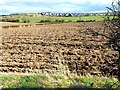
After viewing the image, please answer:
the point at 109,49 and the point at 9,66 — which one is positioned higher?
the point at 109,49

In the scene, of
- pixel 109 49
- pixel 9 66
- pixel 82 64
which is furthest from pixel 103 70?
pixel 9 66

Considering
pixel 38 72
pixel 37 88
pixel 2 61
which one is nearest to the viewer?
pixel 37 88

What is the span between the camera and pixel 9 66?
7738 mm

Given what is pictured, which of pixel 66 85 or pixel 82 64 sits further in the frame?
pixel 82 64

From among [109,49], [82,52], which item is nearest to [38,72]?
[82,52]

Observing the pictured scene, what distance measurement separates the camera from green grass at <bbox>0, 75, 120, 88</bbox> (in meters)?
5.12

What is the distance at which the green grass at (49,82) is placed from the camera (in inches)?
202

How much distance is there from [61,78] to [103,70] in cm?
240

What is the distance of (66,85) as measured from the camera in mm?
5078

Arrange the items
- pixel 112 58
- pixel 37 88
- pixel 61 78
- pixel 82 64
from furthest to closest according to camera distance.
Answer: pixel 112 58
pixel 82 64
pixel 61 78
pixel 37 88

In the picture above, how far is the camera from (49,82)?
5359mm

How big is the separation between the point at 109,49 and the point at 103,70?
10.2ft

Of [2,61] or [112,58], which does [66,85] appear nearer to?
[112,58]

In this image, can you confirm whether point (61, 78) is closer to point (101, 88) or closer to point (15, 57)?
point (101, 88)
